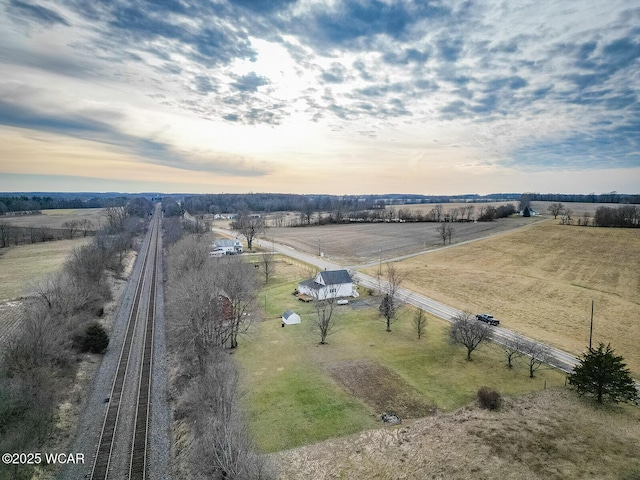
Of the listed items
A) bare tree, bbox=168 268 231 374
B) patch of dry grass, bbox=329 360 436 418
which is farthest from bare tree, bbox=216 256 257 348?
patch of dry grass, bbox=329 360 436 418

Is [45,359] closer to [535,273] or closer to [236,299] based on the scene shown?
[236,299]

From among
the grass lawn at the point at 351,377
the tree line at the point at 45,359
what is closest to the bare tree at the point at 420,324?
the grass lawn at the point at 351,377

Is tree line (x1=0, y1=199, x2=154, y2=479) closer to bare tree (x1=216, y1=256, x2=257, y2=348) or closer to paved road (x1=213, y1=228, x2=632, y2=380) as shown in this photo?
bare tree (x1=216, y1=256, x2=257, y2=348)

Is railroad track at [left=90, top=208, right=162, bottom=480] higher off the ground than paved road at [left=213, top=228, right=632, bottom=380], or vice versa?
paved road at [left=213, top=228, right=632, bottom=380]

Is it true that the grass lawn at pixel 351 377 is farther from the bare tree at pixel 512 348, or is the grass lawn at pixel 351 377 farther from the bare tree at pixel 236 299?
the bare tree at pixel 236 299

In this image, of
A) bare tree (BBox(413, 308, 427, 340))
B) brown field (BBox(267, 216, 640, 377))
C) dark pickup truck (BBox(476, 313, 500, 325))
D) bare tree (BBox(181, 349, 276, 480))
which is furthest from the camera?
dark pickup truck (BBox(476, 313, 500, 325))

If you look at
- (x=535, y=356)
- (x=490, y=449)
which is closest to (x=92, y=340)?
(x=490, y=449)
